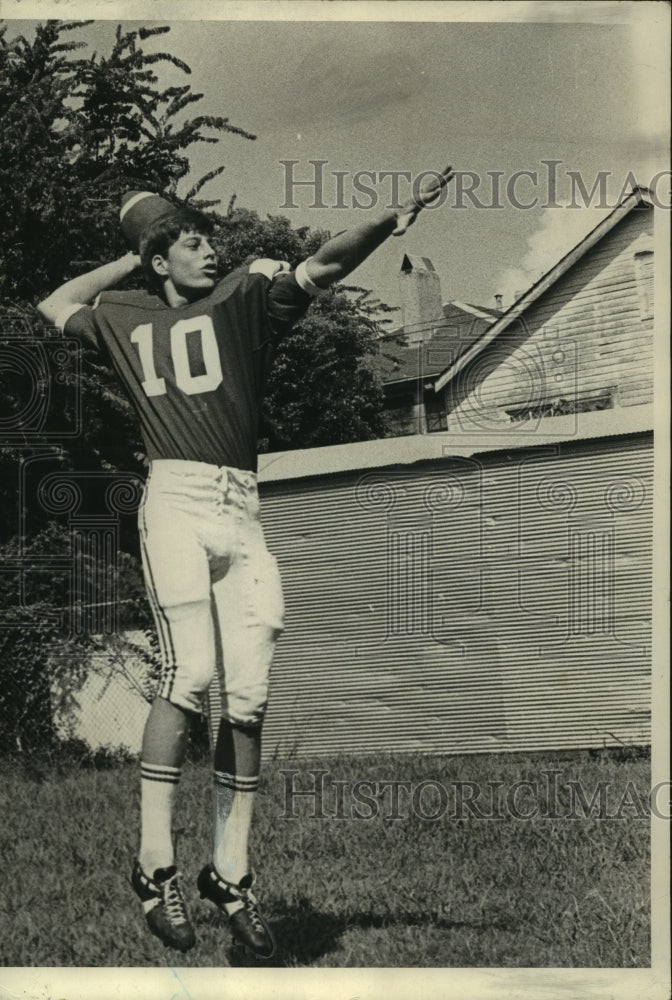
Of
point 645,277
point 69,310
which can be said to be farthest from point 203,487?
point 645,277

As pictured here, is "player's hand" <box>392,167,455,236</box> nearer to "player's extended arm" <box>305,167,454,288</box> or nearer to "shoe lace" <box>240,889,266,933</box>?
"player's extended arm" <box>305,167,454,288</box>

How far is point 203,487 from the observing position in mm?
5199

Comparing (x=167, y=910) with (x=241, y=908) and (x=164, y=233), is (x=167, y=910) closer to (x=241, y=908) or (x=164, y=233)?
(x=241, y=908)

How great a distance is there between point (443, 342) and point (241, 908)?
2.28 meters

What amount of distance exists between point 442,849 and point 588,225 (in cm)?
247

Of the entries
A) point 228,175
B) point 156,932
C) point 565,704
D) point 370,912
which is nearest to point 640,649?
point 565,704

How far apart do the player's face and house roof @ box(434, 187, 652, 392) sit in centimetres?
98

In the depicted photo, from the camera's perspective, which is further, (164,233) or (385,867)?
(164,233)

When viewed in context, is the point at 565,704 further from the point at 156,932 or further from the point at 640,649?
the point at 156,932

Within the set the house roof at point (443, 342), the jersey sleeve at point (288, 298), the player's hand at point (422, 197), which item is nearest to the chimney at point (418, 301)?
the house roof at point (443, 342)

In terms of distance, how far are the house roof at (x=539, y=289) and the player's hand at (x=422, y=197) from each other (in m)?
0.51

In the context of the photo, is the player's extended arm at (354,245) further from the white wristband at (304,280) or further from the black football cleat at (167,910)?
the black football cleat at (167,910)

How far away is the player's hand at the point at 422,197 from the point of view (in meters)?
5.34

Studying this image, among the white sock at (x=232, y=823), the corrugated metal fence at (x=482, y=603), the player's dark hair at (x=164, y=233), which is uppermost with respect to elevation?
the player's dark hair at (x=164, y=233)
